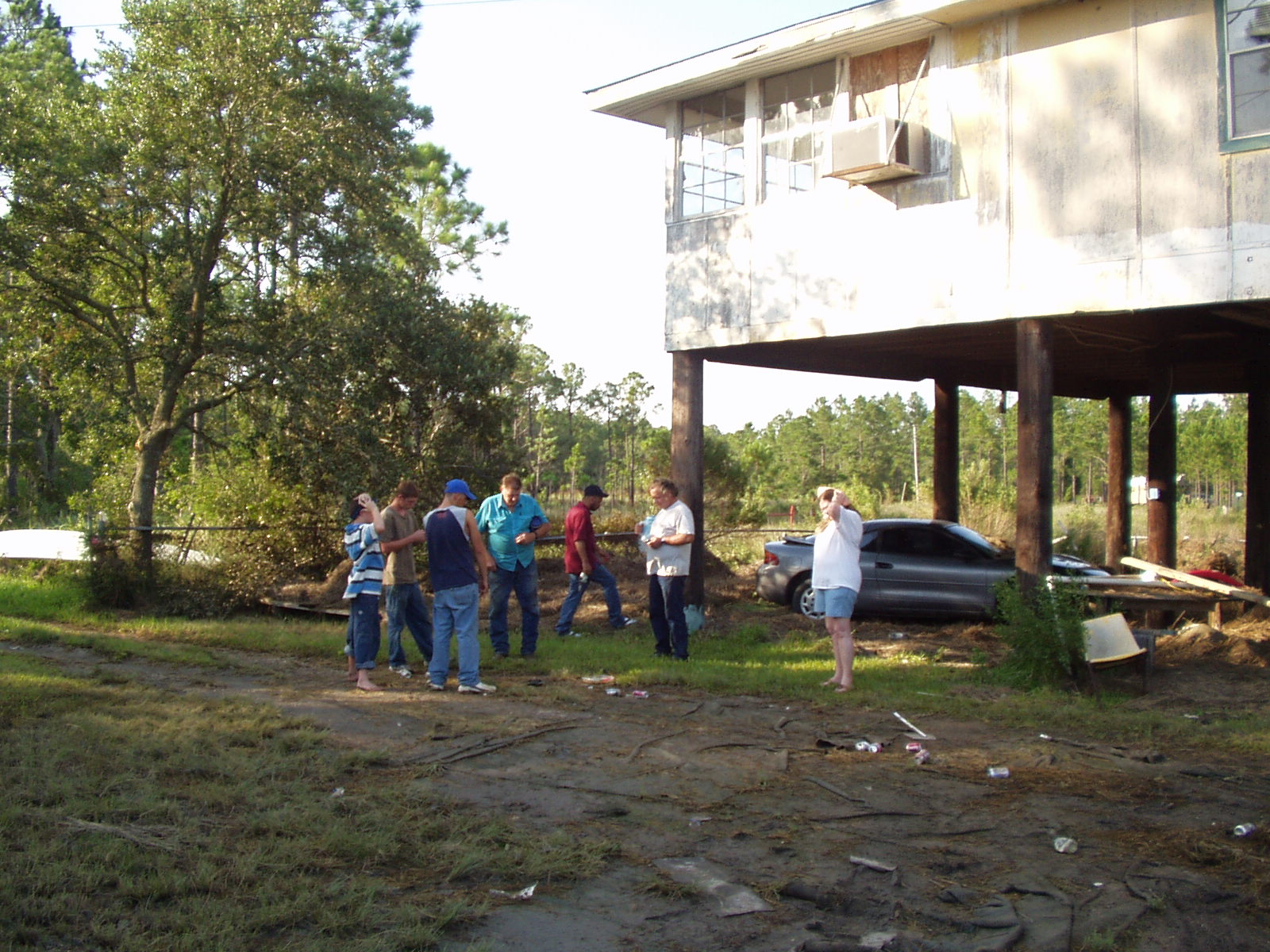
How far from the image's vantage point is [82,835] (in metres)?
5.09

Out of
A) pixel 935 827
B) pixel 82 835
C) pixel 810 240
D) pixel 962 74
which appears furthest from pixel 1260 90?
pixel 82 835

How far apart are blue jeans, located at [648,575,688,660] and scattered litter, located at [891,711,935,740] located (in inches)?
113

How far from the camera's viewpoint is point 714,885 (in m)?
4.91

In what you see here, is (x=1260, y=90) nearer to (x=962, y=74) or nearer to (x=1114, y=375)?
(x=962, y=74)

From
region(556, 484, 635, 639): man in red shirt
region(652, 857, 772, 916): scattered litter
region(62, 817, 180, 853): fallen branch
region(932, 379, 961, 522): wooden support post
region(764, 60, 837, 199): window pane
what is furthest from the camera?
region(932, 379, 961, 522): wooden support post

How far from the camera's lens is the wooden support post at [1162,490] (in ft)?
53.0

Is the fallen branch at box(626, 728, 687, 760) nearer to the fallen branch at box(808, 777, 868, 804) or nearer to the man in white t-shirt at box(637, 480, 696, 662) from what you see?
the fallen branch at box(808, 777, 868, 804)

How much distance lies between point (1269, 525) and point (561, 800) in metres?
13.7

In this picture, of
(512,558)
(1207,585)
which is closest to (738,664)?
(512,558)

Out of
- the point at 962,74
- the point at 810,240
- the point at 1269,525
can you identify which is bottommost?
the point at 1269,525

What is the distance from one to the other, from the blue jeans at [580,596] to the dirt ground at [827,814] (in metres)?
3.25

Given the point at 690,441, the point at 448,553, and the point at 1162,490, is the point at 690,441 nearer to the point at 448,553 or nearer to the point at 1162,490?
the point at 448,553

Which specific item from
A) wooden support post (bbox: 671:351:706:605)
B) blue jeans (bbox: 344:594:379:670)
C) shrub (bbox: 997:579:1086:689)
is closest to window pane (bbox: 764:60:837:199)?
wooden support post (bbox: 671:351:706:605)

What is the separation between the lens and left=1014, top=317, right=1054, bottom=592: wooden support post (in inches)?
429
